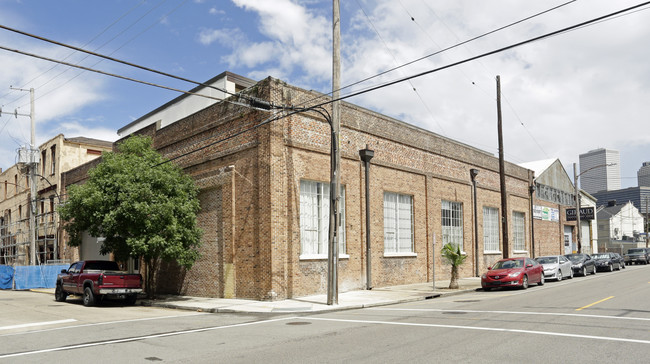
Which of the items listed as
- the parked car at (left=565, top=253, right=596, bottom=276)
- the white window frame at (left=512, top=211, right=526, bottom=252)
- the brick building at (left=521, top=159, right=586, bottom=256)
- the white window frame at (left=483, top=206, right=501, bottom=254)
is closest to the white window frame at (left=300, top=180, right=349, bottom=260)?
the white window frame at (left=483, top=206, right=501, bottom=254)

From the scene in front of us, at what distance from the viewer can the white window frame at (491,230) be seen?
110 feet

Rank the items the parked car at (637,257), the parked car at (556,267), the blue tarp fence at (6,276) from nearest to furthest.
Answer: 1. the parked car at (556,267)
2. the blue tarp fence at (6,276)
3. the parked car at (637,257)

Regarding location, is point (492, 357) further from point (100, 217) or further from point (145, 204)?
point (100, 217)

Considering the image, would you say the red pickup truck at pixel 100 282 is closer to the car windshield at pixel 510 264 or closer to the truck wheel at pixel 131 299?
the truck wheel at pixel 131 299

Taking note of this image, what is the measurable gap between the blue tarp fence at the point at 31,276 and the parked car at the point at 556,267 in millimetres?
28671

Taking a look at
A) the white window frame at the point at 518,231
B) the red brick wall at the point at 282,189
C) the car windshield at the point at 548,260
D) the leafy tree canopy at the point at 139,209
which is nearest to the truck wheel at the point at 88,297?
the leafy tree canopy at the point at 139,209

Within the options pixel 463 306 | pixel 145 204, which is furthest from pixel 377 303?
pixel 145 204

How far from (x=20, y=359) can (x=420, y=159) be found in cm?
2140

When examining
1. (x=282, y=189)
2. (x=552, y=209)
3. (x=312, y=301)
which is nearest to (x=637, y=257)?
(x=552, y=209)

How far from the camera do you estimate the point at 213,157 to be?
21.8m

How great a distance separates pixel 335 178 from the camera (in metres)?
17.4

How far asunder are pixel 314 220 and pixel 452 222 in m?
12.1

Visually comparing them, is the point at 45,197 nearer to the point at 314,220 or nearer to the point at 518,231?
the point at 314,220

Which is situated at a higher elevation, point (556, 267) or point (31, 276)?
point (556, 267)
